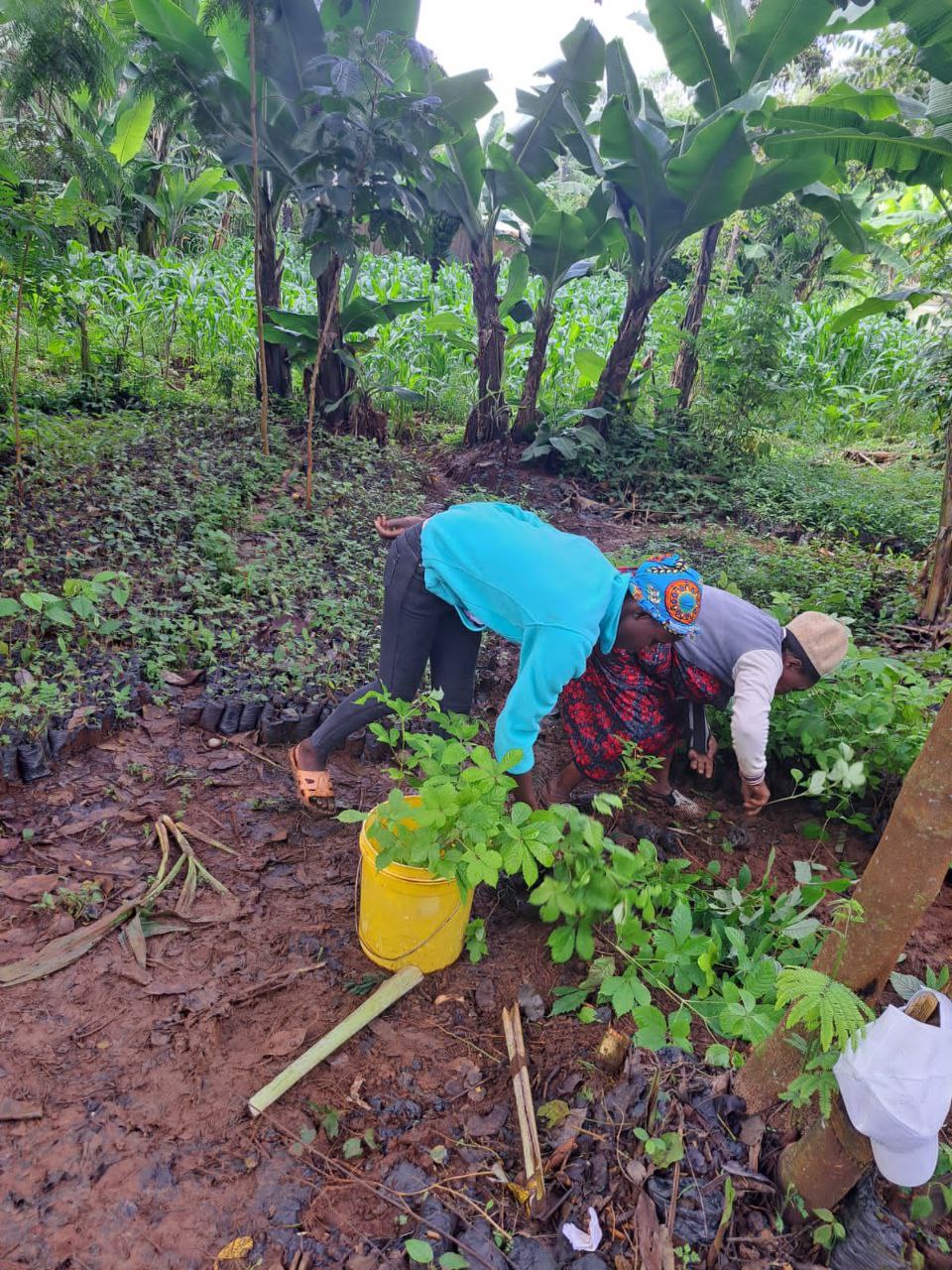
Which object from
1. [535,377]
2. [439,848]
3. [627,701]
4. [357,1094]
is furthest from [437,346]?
[357,1094]

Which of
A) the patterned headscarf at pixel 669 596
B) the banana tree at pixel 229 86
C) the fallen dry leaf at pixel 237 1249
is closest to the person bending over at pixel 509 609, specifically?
the patterned headscarf at pixel 669 596

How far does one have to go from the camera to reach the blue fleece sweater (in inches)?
82.3

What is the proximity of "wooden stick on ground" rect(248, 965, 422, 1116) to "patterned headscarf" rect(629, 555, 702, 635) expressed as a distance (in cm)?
128

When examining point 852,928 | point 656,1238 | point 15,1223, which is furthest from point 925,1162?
point 15,1223

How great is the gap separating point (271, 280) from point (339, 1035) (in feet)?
22.1

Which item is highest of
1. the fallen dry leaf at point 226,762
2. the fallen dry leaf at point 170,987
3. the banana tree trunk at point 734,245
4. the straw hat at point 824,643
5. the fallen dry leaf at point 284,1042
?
the banana tree trunk at point 734,245

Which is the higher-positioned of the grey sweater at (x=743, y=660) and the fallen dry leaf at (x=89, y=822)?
the grey sweater at (x=743, y=660)

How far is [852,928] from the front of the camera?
1.41 m

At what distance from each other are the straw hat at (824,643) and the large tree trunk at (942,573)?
97.2 inches

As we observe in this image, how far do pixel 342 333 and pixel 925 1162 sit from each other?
703cm

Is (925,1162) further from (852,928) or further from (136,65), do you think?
(136,65)

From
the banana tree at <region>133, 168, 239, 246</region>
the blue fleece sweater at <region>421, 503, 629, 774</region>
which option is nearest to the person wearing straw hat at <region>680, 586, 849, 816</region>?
the blue fleece sweater at <region>421, 503, 629, 774</region>

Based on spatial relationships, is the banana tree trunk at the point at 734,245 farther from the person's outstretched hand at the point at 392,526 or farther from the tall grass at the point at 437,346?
the person's outstretched hand at the point at 392,526

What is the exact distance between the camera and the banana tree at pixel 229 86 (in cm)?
551
